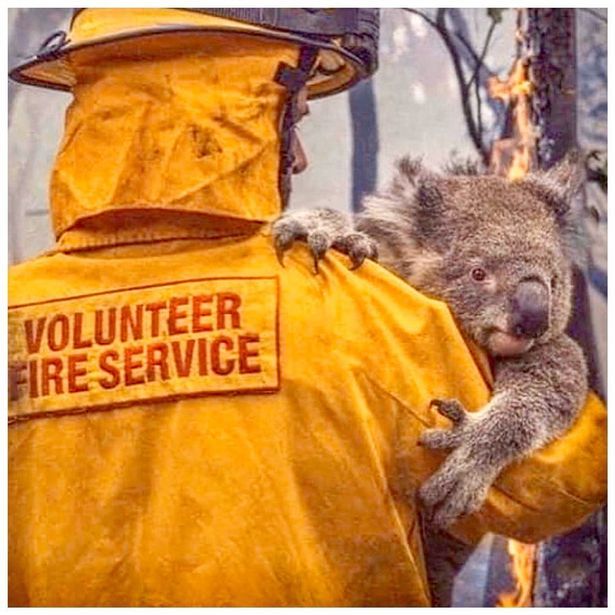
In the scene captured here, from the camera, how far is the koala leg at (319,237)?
2014mm

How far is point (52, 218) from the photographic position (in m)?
2.11

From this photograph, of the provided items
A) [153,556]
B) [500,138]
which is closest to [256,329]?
[153,556]

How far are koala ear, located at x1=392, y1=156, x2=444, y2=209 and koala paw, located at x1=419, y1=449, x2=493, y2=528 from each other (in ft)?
1.42

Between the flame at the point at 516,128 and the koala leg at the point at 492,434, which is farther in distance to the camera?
the flame at the point at 516,128

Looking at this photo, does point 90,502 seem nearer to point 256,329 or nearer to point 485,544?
point 256,329

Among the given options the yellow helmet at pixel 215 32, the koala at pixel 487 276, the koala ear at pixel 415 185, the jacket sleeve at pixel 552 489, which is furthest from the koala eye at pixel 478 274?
the yellow helmet at pixel 215 32

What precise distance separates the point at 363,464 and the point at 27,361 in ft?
1.93

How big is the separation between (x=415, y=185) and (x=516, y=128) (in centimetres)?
21

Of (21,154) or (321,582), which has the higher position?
(21,154)

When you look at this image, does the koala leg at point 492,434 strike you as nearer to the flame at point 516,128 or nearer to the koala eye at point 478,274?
the koala eye at point 478,274

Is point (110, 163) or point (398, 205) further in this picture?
point (398, 205)

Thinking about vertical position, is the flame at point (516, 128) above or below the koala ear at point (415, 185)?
above

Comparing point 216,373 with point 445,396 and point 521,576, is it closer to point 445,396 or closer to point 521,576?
point 445,396

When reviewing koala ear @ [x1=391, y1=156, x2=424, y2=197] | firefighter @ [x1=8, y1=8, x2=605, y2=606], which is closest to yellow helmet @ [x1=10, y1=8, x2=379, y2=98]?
firefighter @ [x1=8, y1=8, x2=605, y2=606]
